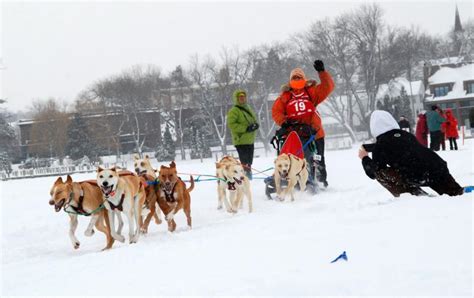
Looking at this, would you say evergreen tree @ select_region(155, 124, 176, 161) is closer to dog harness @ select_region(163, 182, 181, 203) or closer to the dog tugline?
the dog tugline

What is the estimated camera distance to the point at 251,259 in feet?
12.5

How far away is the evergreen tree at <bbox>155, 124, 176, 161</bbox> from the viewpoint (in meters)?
49.4

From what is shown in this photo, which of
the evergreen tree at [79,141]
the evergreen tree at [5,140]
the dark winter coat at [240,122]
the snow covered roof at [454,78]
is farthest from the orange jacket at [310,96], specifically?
the snow covered roof at [454,78]

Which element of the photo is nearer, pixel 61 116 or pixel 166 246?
pixel 166 246

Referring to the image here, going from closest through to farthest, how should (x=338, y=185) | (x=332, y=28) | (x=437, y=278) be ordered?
(x=437, y=278), (x=338, y=185), (x=332, y=28)

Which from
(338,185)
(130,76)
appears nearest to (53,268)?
(338,185)

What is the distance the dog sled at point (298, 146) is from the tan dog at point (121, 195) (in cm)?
338

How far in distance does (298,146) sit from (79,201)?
418 cm

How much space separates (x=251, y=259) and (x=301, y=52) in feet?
154

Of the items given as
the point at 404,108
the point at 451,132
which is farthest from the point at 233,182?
the point at 404,108

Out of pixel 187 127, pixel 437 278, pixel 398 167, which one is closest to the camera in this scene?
pixel 437 278

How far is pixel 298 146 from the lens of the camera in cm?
906

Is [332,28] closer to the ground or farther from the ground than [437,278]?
farther from the ground

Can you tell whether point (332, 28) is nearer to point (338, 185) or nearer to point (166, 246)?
point (338, 185)
